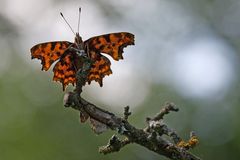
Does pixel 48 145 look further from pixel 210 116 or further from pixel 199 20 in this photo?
pixel 199 20

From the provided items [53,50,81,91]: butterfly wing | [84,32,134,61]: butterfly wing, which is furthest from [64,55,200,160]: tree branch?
[84,32,134,61]: butterfly wing

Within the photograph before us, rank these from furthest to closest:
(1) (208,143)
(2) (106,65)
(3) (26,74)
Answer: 1. (3) (26,74)
2. (1) (208,143)
3. (2) (106,65)

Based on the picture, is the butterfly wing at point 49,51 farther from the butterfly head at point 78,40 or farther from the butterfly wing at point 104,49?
the butterfly wing at point 104,49

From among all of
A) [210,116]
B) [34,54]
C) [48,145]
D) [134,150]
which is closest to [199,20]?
[210,116]

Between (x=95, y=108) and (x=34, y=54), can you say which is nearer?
(x=95, y=108)

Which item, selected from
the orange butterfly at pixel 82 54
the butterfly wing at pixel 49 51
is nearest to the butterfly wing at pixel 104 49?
the orange butterfly at pixel 82 54

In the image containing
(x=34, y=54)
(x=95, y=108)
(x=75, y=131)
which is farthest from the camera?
(x=75, y=131)

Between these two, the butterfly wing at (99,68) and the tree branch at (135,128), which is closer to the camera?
the tree branch at (135,128)

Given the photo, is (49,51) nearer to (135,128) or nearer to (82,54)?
(82,54)
